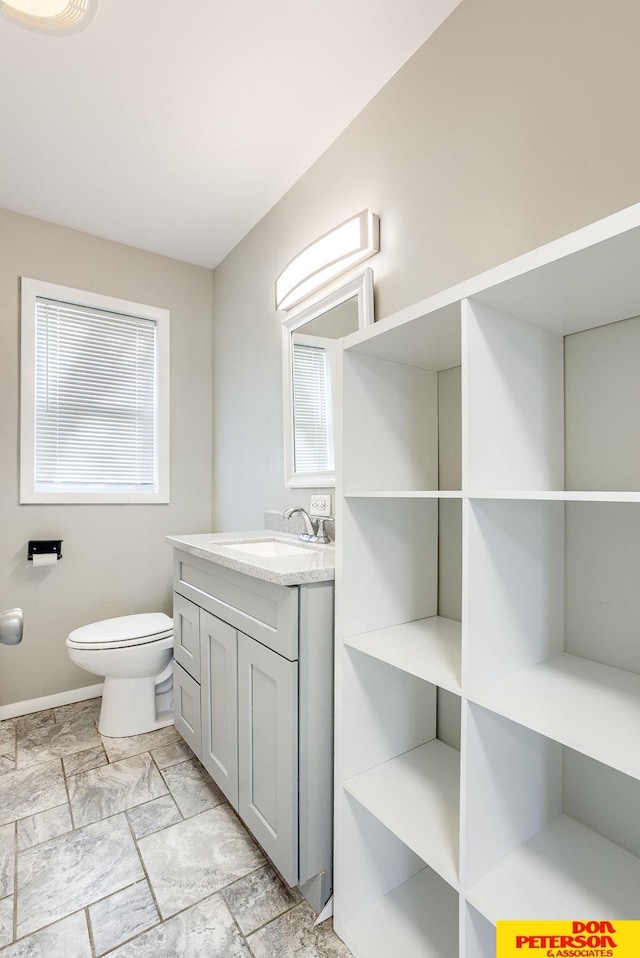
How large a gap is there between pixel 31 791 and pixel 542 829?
1762 mm

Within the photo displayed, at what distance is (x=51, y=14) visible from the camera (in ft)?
4.40

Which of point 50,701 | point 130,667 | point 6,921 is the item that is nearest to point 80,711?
point 50,701

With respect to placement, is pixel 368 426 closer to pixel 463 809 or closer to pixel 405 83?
pixel 463 809

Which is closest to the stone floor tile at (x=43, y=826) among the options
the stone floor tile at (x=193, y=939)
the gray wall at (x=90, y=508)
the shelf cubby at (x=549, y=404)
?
the stone floor tile at (x=193, y=939)

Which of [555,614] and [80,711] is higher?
[555,614]

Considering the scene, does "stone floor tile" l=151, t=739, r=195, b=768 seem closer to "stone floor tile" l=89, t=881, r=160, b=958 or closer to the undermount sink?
"stone floor tile" l=89, t=881, r=160, b=958

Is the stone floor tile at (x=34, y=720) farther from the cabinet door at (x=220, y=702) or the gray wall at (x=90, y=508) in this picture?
the cabinet door at (x=220, y=702)

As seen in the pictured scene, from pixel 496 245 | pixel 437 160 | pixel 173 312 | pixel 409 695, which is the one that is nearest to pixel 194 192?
pixel 173 312

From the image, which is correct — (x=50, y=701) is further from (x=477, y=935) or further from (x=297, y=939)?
(x=477, y=935)

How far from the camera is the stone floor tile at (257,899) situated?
4.00 ft

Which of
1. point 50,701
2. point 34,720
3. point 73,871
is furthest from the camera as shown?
point 50,701

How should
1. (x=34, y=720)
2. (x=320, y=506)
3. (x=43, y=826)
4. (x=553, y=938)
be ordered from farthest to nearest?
(x=34, y=720), (x=320, y=506), (x=43, y=826), (x=553, y=938)

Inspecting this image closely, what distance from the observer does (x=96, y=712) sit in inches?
94.1

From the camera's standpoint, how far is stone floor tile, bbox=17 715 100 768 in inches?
78.3
